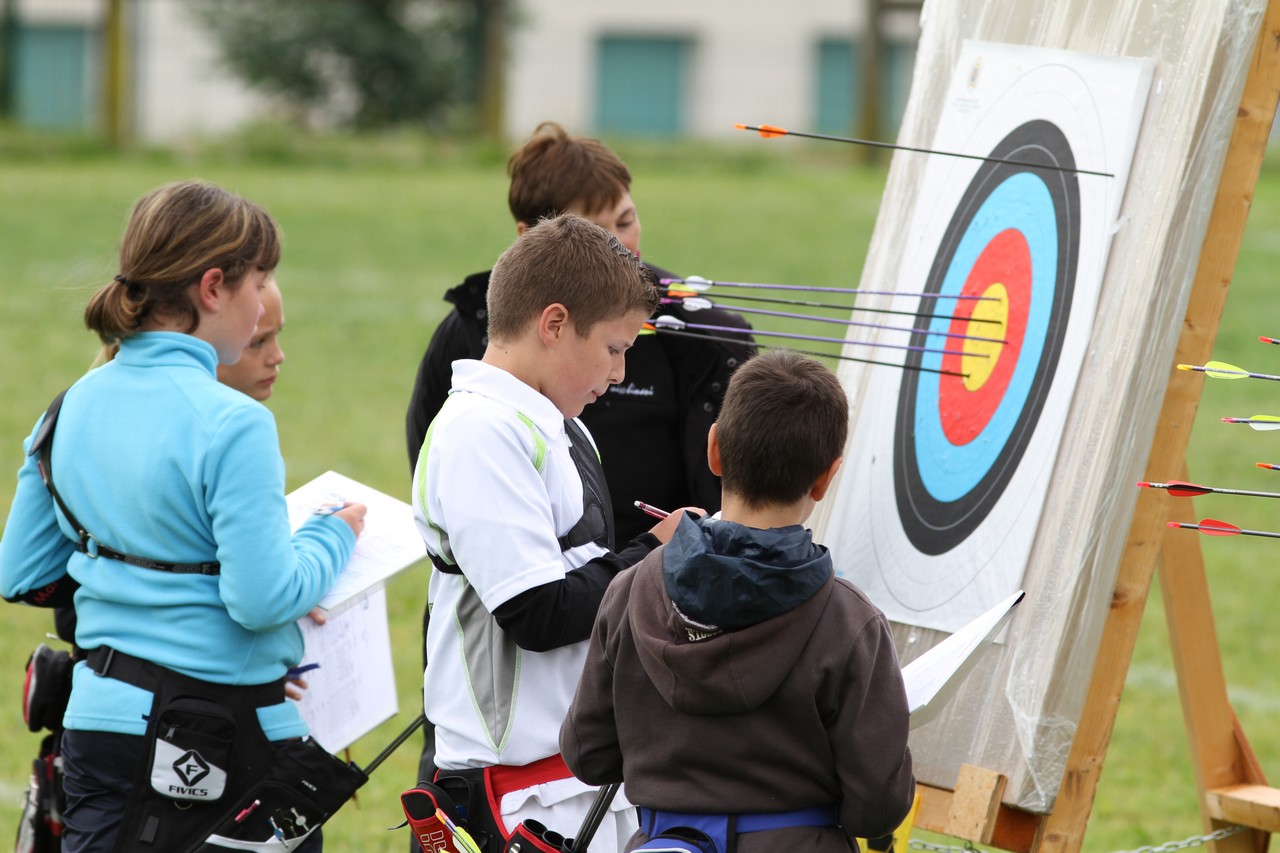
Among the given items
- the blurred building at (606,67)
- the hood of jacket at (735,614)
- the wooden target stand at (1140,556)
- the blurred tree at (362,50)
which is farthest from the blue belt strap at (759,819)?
the blurred tree at (362,50)

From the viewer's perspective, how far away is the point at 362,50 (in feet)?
68.4

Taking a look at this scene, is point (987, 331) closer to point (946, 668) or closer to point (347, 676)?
point (946, 668)

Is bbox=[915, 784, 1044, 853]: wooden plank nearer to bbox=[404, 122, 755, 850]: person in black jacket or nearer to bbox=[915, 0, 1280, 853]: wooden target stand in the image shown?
bbox=[915, 0, 1280, 853]: wooden target stand

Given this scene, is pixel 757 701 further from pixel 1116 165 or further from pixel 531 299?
pixel 1116 165

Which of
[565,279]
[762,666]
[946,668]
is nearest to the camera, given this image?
[762,666]

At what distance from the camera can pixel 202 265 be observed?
226 centimetres

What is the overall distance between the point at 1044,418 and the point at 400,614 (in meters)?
3.37

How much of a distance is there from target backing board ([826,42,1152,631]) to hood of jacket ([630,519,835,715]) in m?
0.72

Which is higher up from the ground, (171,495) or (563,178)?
(563,178)

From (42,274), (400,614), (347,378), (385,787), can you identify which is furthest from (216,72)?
(385,787)

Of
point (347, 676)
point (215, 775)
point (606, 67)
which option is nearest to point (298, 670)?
point (347, 676)

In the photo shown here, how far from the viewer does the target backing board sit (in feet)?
7.87

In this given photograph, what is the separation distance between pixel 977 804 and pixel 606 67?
76.6 feet

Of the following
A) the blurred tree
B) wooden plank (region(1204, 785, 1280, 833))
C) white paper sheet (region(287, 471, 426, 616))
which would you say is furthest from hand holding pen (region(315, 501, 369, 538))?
the blurred tree
